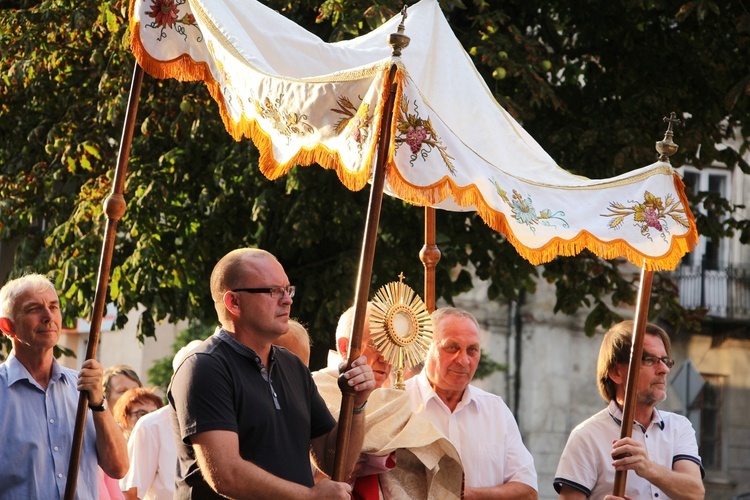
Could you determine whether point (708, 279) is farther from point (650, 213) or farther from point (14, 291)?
point (14, 291)

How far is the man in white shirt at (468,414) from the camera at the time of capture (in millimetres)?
6430

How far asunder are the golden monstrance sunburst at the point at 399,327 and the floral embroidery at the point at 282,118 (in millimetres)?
855

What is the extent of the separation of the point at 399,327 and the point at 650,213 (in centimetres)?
117

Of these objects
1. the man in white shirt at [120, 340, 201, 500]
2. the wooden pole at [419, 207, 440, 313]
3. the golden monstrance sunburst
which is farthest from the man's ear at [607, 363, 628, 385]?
the man in white shirt at [120, 340, 201, 500]

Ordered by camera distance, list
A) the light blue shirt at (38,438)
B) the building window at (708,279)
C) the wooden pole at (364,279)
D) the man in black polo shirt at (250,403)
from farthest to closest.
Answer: the building window at (708,279), the light blue shirt at (38,438), the wooden pole at (364,279), the man in black polo shirt at (250,403)

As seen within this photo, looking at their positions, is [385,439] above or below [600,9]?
below

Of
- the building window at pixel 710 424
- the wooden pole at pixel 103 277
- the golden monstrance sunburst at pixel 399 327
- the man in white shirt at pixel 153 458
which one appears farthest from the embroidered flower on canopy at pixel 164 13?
the building window at pixel 710 424

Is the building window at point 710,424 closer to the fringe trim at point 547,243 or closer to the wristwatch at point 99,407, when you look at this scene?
the fringe trim at point 547,243

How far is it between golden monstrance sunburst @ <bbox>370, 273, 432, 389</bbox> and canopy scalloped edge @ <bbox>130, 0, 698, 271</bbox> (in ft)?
1.82

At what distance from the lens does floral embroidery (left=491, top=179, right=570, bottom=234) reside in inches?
209

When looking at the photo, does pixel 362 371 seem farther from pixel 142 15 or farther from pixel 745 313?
pixel 745 313

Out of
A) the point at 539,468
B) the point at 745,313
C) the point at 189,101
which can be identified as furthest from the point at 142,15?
the point at 745,313

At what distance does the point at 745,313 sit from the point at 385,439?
2254 centimetres

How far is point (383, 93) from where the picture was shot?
194 inches
